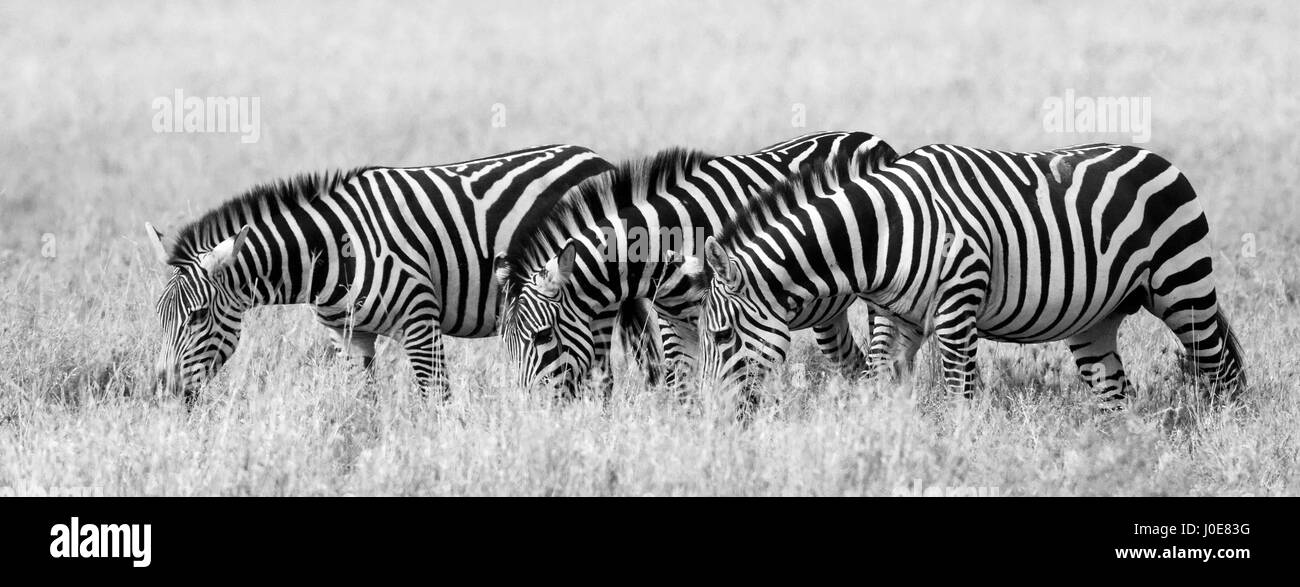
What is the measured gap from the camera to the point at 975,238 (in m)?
7.42

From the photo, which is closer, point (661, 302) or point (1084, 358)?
point (661, 302)

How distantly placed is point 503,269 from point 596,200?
701 mm

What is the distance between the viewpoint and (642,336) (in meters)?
8.63

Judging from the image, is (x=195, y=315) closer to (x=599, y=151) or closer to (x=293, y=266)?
(x=293, y=266)

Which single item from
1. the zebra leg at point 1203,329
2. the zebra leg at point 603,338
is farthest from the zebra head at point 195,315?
the zebra leg at point 1203,329

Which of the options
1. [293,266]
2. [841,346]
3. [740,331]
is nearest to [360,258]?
[293,266]

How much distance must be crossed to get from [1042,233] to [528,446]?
3394 millimetres

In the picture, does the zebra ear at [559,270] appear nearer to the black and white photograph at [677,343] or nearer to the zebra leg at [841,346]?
the black and white photograph at [677,343]

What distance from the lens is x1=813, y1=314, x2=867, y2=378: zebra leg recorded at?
9164 millimetres

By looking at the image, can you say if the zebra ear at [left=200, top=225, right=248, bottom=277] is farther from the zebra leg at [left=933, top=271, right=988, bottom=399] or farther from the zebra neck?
the zebra leg at [left=933, top=271, right=988, bottom=399]

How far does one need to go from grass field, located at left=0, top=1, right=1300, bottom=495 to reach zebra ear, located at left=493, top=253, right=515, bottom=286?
696 mm

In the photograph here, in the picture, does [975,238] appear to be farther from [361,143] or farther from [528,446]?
[361,143]

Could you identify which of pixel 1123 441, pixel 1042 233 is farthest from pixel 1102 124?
pixel 1123 441
